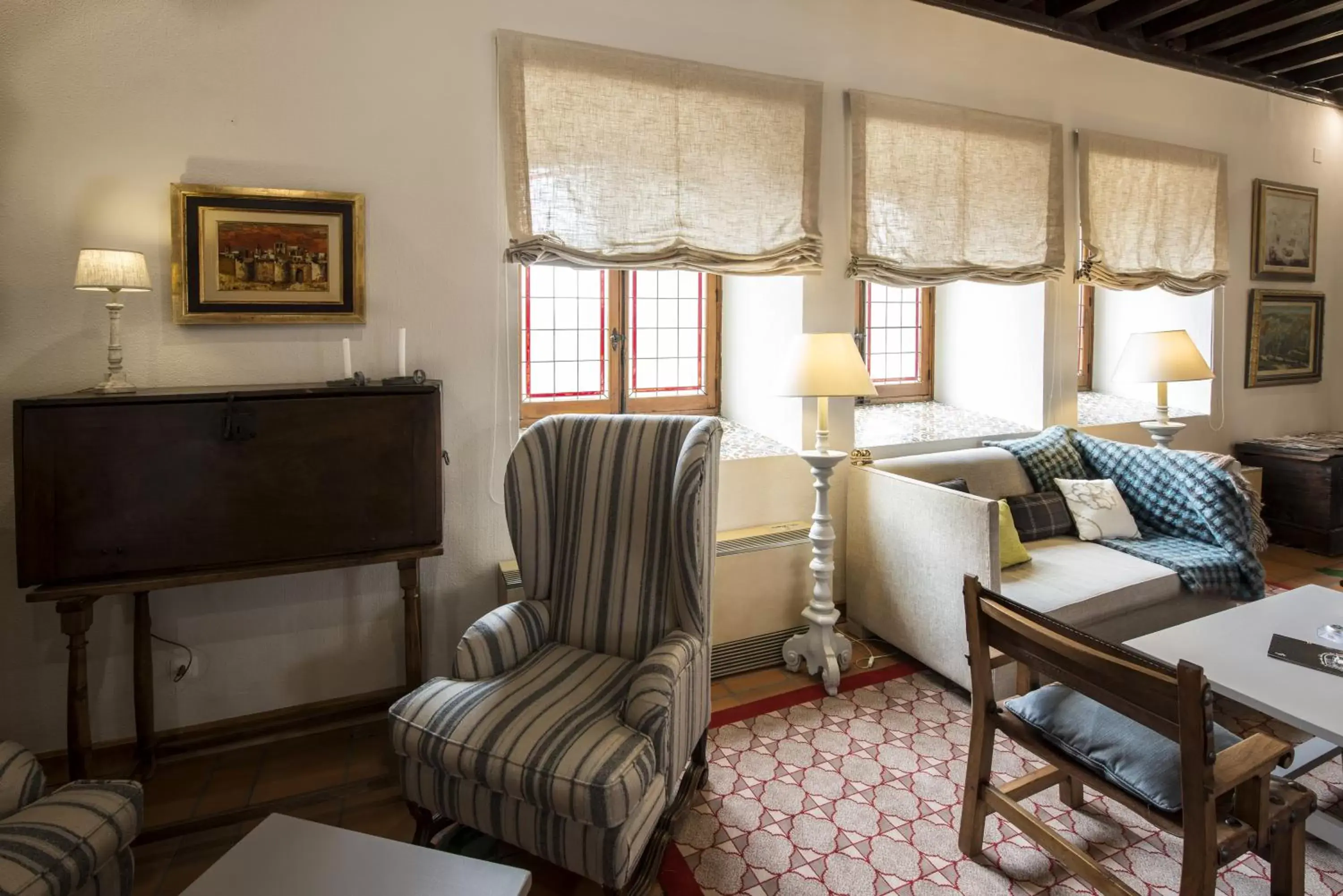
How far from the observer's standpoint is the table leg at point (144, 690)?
8.26ft

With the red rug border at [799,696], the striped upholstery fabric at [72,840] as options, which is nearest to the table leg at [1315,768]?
the red rug border at [799,696]

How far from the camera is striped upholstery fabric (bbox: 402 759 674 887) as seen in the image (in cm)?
182

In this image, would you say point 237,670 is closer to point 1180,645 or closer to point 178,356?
point 178,356

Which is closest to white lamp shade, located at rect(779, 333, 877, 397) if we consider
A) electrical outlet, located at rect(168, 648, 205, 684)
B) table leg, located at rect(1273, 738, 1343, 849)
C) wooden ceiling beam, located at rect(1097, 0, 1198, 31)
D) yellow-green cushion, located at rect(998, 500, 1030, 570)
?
yellow-green cushion, located at rect(998, 500, 1030, 570)

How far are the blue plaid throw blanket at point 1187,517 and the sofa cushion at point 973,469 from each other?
506 millimetres

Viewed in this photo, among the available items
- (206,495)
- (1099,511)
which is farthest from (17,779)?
(1099,511)

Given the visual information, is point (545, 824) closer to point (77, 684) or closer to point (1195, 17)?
point (77, 684)

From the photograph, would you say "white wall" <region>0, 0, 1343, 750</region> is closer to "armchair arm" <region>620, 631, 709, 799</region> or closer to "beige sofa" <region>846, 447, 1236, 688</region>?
"beige sofa" <region>846, 447, 1236, 688</region>

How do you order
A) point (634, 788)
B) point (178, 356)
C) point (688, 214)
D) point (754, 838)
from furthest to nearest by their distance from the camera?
point (688, 214)
point (178, 356)
point (754, 838)
point (634, 788)

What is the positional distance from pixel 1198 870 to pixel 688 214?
2720 millimetres

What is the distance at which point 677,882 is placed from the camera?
6.73 feet

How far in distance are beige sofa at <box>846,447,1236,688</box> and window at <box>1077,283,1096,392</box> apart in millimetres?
2167

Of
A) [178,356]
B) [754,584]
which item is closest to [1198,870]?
[754,584]

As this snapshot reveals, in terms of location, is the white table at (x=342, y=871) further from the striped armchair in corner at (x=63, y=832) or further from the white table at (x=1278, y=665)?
the white table at (x=1278, y=665)
